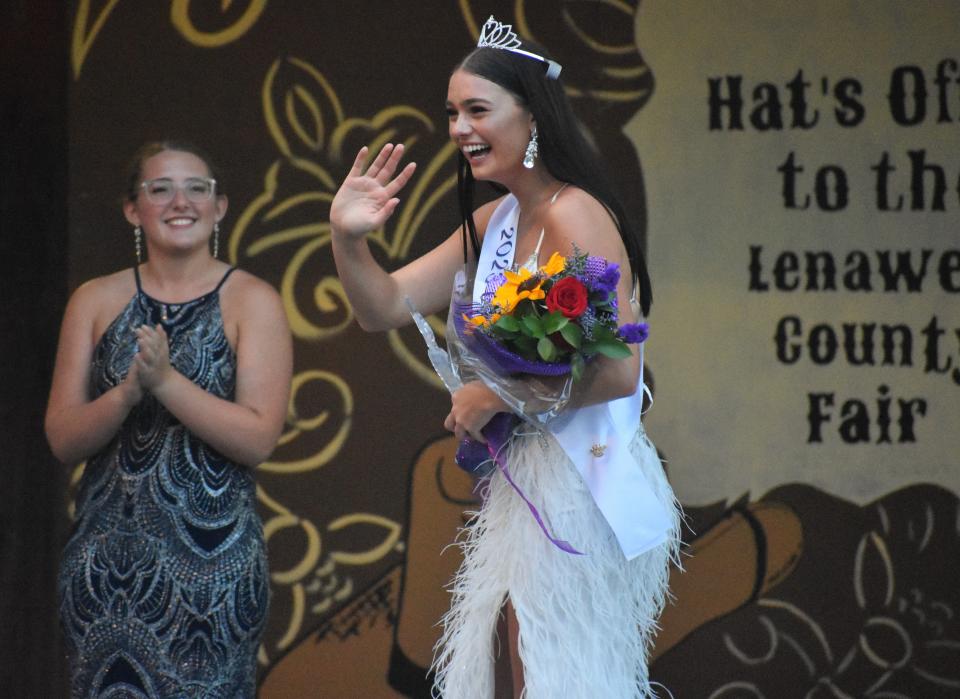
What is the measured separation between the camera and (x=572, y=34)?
4887 mm

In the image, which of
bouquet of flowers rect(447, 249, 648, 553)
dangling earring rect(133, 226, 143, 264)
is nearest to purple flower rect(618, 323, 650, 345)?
bouquet of flowers rect(447, 249, 648, 553)

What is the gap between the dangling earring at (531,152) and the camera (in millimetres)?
3005

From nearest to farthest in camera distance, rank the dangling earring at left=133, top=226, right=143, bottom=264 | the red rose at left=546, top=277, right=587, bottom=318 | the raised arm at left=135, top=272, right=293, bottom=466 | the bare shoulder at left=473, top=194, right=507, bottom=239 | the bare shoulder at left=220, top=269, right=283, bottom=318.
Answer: the red rose at left=546, top=277, right=587, bottom=318
the bare shoulder at left=473, top=194, right=507, bottom=239
the raised arm at left=135, top=272, right=293, bottom=466
the bare shoulder at left=220, top=269, right=283, bottom=318
the dangling earring at left=133, top=226, right=143, bottom=264

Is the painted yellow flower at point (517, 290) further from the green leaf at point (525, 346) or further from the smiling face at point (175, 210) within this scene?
the smiling face at point (175, 210)

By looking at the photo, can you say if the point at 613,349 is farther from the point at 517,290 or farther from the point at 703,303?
the point at 703,303

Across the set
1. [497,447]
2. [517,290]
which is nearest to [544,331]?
[517,290]

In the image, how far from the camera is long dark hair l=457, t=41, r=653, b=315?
3.01m

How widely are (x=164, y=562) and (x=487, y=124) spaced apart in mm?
1289

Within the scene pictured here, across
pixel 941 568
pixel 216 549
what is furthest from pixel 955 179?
pixel 216 549

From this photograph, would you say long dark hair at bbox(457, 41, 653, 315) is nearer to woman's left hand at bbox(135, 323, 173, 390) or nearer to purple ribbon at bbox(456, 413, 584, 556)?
purple ribbon at bbox(456, 413, 584, 556)

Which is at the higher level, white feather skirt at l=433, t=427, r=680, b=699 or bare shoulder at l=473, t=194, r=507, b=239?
bare shoulder at l=473, t=194, r=507, b=239

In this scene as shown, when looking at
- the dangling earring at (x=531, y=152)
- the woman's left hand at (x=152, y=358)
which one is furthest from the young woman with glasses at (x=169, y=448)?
the dangling earring at (x=531, y=152)

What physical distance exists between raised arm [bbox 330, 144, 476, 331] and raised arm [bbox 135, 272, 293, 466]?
0.46 m

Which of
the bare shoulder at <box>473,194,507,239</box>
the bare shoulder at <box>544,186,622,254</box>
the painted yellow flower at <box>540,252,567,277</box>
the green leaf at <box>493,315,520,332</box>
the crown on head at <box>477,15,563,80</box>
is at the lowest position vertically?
the green leaf at <box>493,315,520,332</box>
